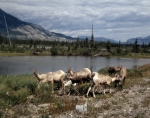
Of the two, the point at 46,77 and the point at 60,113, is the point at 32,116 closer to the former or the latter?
the point at 60,113

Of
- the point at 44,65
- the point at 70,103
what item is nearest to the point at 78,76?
the point at 70,103

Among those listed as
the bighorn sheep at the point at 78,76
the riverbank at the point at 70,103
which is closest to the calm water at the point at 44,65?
the bighorn sheep at the point at 78,76

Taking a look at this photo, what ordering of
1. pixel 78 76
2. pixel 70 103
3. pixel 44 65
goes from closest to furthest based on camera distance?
pixel 70 103 → pixel 78 76 → pixel 44 65

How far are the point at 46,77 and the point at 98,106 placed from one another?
5.99 meters

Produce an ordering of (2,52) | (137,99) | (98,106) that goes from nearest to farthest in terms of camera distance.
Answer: (98,106) < (137,99) < (2,52)

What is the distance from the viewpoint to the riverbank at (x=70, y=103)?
12.4m

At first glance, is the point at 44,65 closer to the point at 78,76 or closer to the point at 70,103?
the point at 78,76

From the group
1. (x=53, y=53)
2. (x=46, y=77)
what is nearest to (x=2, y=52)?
(x=53, y=53)

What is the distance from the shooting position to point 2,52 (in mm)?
106188

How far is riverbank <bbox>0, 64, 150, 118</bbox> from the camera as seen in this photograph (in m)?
12.4

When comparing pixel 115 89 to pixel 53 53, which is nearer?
pixel 115 89

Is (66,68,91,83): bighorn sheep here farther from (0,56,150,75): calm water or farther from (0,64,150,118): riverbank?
(0,56,150,75): calm water

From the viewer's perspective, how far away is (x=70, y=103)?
557 inches

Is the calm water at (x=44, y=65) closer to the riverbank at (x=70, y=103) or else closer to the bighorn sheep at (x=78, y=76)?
the bighorn sheep at (x=78, y=76)
